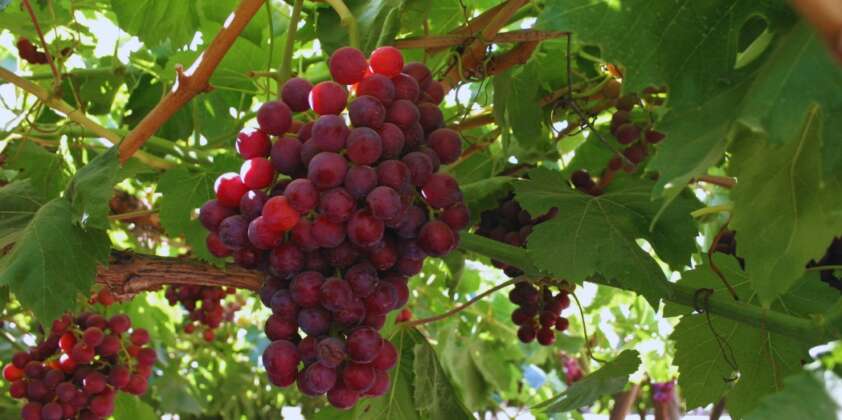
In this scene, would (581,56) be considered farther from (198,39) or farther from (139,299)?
(139,299)

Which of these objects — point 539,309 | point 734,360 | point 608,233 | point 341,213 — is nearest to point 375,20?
point 341,213

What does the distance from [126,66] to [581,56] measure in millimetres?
1045

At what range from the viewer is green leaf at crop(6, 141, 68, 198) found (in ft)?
6.35

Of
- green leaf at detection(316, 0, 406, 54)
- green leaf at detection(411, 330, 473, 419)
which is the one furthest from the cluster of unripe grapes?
green leaf at detection(316, 0, 406, 54)

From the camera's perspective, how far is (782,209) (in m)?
0.93

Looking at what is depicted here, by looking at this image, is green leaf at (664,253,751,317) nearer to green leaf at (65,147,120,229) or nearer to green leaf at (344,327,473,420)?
green leaf at (344,327,473,420)

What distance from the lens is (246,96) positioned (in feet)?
6.47

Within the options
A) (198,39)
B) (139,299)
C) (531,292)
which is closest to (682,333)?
(531,292)

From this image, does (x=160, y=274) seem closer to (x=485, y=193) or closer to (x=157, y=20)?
(x=157, y=20)

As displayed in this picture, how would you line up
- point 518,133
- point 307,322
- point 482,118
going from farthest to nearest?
1. point 482,118
2. point 518,133
3. point 307,322

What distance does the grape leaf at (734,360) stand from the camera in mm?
1410

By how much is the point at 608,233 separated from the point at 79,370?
1.25 metres

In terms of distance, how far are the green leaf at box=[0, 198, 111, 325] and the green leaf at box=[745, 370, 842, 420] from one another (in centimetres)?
102

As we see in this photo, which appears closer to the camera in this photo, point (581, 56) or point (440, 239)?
point (440, 239)
